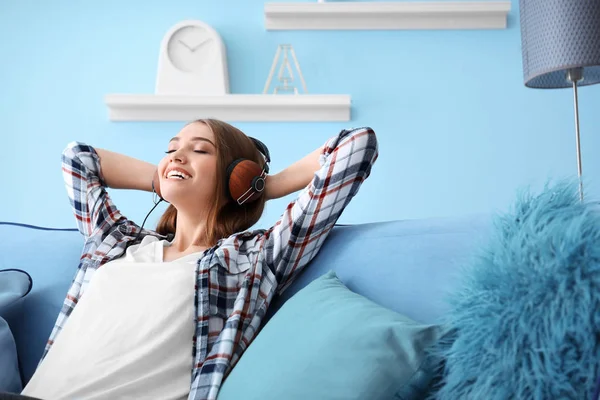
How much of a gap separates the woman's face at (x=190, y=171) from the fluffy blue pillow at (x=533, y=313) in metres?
0.75

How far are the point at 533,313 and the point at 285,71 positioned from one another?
2.05 m

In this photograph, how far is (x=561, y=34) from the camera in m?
1.73

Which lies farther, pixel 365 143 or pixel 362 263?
pixel 365 143

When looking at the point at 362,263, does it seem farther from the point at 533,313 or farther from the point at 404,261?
the point at 533,313

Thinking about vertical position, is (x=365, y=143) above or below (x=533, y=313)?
above

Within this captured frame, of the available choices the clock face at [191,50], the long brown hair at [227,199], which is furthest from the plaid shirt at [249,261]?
the clock face at [191,50]

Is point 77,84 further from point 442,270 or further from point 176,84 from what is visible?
point 442,270

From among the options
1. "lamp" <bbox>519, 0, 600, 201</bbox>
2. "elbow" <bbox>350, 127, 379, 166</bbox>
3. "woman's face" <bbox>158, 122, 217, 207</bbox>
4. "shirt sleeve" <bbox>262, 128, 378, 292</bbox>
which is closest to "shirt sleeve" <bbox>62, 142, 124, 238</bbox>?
"woman's face" <bbox>158, 122, 217, 207</bbox>

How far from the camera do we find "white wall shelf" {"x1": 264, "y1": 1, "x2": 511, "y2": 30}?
8.49ft

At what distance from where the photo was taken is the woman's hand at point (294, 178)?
4.91 feet

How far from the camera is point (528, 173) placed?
260 centimetres

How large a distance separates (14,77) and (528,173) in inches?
83.3

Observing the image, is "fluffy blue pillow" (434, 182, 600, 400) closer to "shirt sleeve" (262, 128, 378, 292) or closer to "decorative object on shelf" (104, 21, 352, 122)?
"shirt sleeve" (262, 128, 378, 292)

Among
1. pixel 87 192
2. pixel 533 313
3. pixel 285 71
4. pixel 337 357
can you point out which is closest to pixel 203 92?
pixel 285 71
